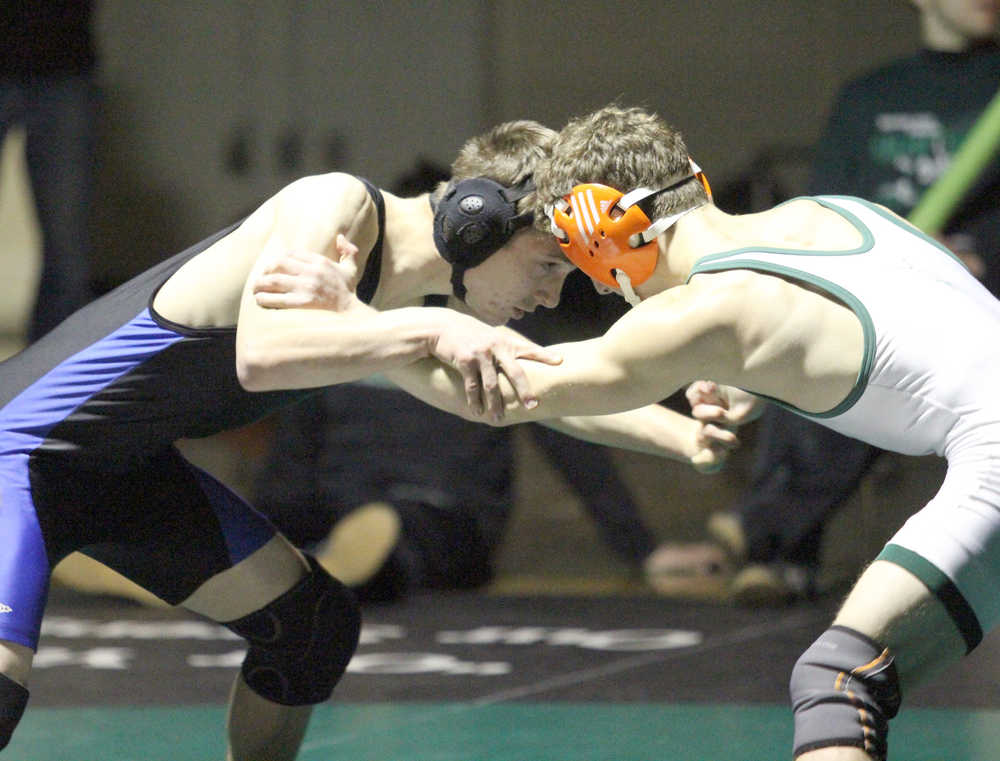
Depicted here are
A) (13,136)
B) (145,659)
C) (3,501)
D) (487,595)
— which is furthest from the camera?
(13,136)

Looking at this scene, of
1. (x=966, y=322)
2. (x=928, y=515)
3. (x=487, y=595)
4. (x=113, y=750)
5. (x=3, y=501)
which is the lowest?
(x=487, y=595)

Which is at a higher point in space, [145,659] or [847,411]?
[847,411]

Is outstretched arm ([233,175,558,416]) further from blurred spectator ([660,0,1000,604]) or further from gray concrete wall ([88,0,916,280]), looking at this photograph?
gray concrete wall ([88,0,916,280])

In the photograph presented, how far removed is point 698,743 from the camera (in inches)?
149

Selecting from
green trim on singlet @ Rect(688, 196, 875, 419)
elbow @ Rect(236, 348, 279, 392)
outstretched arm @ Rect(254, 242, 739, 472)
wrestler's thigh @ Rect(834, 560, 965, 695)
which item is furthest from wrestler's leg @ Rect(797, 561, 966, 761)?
elbow @ Rect(236, 348, 279, 392)

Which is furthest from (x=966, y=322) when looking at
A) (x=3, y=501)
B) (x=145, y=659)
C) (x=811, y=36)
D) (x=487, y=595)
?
(x=811, y=36)

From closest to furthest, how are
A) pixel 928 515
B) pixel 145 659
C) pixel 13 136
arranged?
pixel 928 515 → pixel 145 659 → pixel 13 136

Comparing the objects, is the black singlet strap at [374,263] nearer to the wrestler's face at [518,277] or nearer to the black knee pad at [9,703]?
the wrestler's face at [518,277]

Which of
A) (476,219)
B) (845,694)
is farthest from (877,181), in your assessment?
(845,694)

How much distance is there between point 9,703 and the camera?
8.67 ft

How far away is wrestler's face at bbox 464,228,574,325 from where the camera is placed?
309 centimetres

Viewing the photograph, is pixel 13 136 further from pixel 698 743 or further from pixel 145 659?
pixel 698 743

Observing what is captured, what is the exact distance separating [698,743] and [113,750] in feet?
4.45

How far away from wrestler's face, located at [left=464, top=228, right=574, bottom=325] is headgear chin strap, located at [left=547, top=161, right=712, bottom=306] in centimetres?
29
